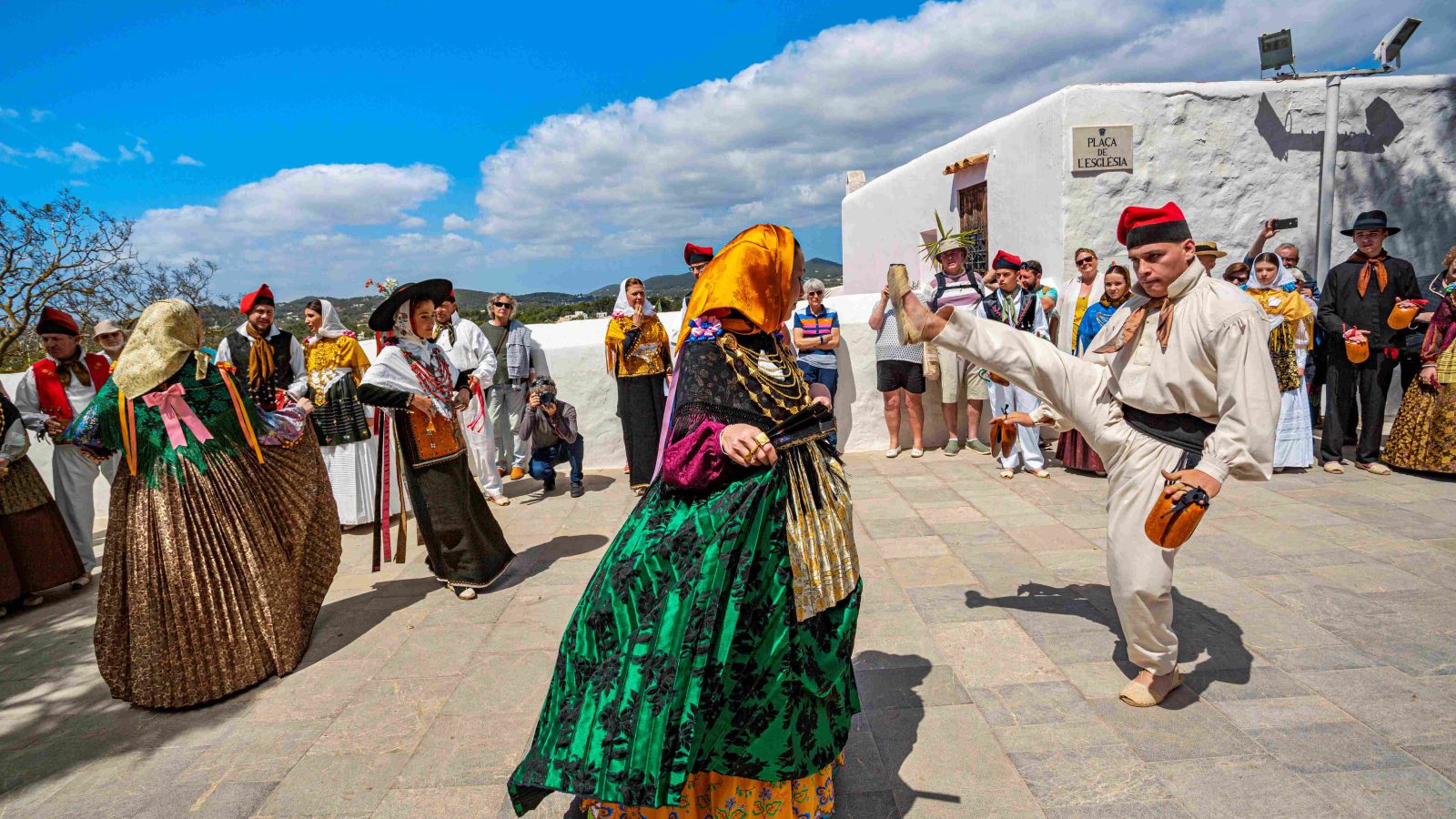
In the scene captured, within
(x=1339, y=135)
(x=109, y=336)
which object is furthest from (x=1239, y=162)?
(x=109, y=336)

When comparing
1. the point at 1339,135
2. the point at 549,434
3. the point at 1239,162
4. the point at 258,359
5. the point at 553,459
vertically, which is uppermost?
the point at 1339,135

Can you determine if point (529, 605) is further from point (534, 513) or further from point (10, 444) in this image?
point (10, 444)

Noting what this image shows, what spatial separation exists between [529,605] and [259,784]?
175 cm

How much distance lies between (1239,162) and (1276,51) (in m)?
1.60

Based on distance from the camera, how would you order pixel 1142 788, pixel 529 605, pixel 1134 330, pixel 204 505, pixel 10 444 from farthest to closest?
1. pixel 10 444
2. pixel 529 605
3. pixel 204 505
4. pixel 1134 330
5. pixel 1142 788

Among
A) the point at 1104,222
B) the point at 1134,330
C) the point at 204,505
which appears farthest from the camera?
the point at 1104,222

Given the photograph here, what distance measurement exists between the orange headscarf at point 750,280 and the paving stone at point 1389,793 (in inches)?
90.2

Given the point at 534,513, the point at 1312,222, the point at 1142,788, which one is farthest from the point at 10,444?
the point at 1312,222

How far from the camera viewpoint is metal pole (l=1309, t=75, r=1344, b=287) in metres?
8.25

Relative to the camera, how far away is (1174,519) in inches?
99.6

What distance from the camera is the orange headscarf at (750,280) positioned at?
2.26m

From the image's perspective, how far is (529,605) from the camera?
4.43 meters

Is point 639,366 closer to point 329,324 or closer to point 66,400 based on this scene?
point 329,324

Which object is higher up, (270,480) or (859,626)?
(270,480)
